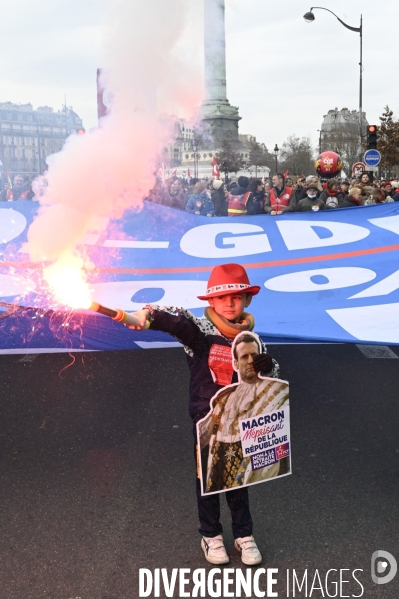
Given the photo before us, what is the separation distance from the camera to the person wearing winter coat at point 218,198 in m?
13.1

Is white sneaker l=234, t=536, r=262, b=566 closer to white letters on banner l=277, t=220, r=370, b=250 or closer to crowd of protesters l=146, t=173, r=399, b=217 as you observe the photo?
white letters on banner l=277, t=220, r=370, b=250

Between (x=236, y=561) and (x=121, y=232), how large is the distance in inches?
157

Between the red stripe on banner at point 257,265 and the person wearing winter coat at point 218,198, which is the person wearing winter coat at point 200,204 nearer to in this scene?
the person wearing winter coat at point 218,198

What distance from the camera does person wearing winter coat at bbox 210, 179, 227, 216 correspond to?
13.1 m

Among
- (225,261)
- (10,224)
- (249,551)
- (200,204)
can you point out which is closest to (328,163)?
(200,204)

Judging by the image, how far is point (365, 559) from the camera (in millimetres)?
3531

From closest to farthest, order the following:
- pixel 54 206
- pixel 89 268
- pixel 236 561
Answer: pixel 236 561, pixel 54 206, pixel 89 268

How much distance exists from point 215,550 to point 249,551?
0.18 metres

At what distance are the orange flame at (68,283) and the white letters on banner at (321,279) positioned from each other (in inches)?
94.9

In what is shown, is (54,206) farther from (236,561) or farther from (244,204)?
(244,204)

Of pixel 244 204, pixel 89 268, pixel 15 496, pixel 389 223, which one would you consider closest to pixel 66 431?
pixel 15 496

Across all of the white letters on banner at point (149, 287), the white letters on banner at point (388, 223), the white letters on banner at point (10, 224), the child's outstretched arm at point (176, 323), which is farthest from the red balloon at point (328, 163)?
the child's outstretched arm at point (176, 323)

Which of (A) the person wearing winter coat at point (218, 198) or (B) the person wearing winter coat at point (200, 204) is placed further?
(A) the person wearing winter coat at point (218, 198)

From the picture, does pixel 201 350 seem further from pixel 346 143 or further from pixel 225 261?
pixel 346 143
